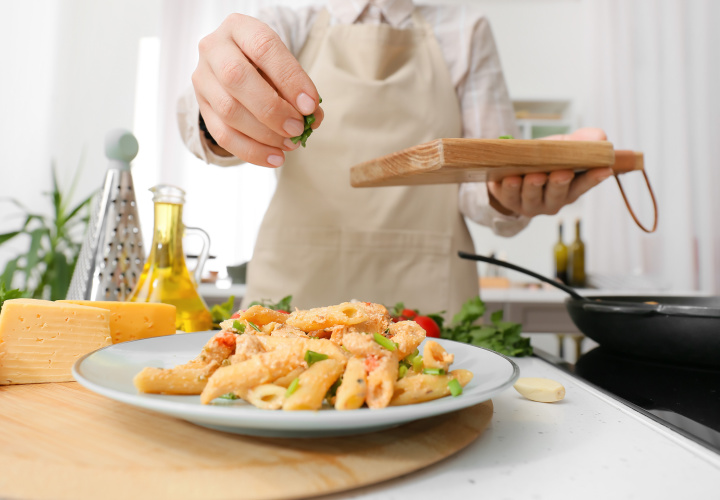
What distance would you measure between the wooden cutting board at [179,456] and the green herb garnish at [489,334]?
34 centimetres

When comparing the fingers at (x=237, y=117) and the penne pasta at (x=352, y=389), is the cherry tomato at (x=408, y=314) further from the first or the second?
the penne pasta at (x=352, y=389)

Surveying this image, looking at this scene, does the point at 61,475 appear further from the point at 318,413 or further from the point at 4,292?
the point at 4,292

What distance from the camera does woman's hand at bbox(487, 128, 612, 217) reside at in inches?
34.0

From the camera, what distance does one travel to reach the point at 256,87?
2.15ft

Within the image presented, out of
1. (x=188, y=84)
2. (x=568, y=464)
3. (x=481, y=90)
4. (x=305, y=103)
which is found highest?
(x=188, y=84)

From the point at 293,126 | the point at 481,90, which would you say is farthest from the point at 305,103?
the point at 481,90

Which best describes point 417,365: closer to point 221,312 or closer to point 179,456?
point 179,456

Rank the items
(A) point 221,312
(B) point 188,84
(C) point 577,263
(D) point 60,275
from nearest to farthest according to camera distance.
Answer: (A) point 221,312 → (D) point 60,275 → (C) point 577,263 → (B) point 188,84

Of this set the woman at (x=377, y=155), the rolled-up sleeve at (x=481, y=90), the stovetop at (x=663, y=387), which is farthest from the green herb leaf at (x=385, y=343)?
the rolled-up sleeve at (x=481, y=90)

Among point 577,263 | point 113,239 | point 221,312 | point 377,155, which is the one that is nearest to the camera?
point 113,239

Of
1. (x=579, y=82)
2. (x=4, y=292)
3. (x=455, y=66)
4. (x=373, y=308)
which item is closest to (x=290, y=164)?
(x=455, y=66)

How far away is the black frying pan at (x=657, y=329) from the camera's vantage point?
0.61m

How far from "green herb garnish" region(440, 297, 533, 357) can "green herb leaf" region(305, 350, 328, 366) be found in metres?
0.41

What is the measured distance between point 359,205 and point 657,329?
0.77 meters
